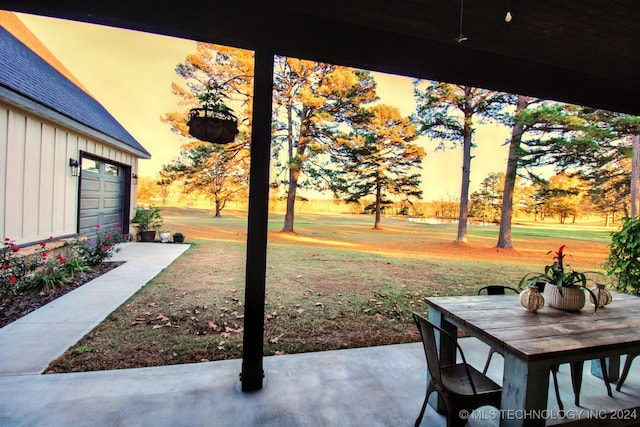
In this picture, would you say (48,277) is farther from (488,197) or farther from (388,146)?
(488,197)

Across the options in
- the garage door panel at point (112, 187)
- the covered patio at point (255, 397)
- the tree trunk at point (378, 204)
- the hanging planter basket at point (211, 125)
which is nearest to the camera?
the covered patio at point (255, 397)

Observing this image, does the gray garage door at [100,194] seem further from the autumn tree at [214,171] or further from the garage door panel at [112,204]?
the autumn tree at [214,171]

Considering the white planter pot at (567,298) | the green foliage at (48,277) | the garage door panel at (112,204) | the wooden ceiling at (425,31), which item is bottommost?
the green foliage at (48,277)

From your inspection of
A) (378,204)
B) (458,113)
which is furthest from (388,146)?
(458,113)

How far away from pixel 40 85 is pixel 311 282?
17.3 ft

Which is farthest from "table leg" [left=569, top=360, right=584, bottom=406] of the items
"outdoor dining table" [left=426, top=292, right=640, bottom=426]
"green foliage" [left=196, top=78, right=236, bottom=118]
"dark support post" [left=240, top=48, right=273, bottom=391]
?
"green foliage" [left=196, top=78, right=236, bottom=118]

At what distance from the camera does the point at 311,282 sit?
16.2 feet

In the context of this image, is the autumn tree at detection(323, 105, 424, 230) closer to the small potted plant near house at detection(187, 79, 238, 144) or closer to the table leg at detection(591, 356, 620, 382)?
the small potted plant near house at detection(187, 79, 238, 144)

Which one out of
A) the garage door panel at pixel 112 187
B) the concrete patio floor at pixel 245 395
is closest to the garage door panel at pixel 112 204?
the garage door panel at pixel 112 187

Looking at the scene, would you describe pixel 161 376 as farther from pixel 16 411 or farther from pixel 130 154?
pixel 130 154

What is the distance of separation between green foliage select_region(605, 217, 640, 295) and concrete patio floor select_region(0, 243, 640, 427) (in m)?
1.42

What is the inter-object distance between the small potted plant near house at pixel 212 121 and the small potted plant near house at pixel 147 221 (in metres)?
6.79

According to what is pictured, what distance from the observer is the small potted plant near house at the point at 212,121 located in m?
2.14

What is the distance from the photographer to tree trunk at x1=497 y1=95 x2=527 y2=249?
802 cm
